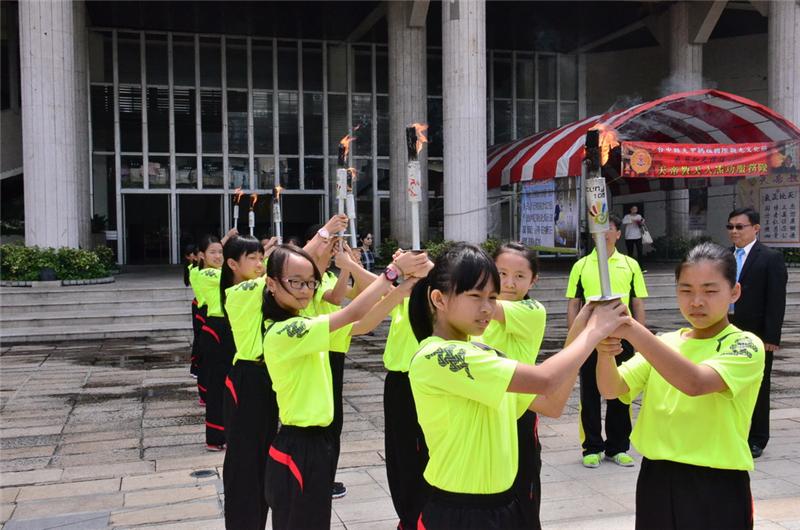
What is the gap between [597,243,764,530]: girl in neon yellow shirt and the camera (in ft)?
8.48

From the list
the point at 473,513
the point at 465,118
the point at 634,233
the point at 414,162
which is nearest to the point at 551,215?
the point at 465,118

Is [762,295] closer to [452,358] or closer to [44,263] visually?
[452,358]

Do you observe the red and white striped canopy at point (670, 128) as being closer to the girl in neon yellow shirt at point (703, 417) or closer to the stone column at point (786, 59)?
the stone column at point (786, 59)

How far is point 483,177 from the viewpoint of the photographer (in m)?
17.8

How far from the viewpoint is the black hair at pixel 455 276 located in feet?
7.70

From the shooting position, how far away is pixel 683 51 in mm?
23250

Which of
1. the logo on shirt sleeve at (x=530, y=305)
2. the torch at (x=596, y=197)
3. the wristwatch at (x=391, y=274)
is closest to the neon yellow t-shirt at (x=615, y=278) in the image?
the logo on shirt sleeve at (x=530, y=305)

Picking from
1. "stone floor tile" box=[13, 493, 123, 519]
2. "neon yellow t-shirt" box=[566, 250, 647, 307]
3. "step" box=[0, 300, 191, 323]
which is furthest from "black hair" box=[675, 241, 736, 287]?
"step" box=[0, 300, 191, 323]

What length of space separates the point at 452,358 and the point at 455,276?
26cm

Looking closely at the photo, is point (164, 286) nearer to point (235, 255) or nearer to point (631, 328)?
point (235, 255)

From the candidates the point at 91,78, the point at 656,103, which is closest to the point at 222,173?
the point at 91,78

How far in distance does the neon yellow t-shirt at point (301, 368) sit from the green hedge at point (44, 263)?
14.0m

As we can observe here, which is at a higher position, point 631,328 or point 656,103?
point 656,103

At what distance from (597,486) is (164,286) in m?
12.6
